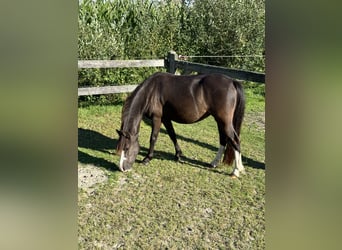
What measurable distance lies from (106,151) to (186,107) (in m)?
1.09

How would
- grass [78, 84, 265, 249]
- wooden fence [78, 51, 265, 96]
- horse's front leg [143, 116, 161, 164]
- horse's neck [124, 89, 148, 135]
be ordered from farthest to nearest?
1. wooden fence [78, 51, 265, 96]
2. horse's front leg [143, 116, 161, 164]
3. horse's neck [124, 89, 148, 135]
4. grass [78, 84, 265, 249]

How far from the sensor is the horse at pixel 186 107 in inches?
127

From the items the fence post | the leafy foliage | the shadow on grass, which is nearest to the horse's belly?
the shadow on grass

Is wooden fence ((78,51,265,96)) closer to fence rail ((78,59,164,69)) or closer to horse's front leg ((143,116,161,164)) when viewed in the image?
fence rail ((78,59,164,69))

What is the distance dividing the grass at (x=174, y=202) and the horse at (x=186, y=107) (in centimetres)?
20

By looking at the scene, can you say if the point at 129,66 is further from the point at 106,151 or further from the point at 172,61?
the point at 106,151

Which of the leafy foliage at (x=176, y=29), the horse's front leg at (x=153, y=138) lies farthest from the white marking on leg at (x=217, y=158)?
the leafy foliage at (x=176, y=29)

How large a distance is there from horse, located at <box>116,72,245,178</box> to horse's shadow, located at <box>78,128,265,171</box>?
0.16 metres

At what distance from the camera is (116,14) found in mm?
6949

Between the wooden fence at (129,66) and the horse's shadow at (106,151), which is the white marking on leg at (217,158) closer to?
the horse's shadow at (106,151)

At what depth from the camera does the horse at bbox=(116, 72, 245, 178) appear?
3223 mm

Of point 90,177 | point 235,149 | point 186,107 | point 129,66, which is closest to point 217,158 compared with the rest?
point 235,149

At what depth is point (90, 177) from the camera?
124 inches
